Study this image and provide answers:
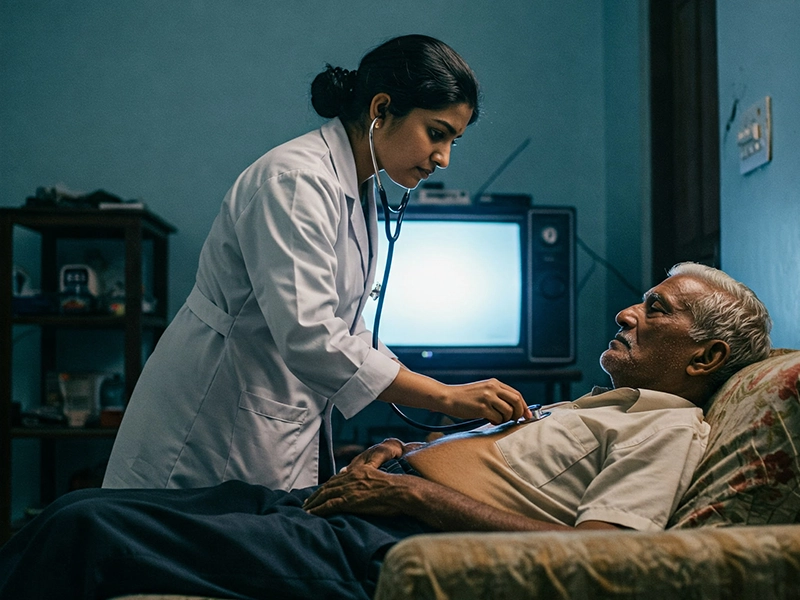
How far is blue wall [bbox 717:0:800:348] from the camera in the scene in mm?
1396

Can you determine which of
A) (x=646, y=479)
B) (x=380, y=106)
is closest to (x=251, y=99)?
(x=380, y=106)

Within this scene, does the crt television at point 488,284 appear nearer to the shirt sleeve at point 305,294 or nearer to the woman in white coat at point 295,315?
the woman in white coat at point 295,315

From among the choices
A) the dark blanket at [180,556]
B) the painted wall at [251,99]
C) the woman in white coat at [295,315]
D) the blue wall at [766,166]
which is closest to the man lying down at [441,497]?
the dark blanket at [180,556]

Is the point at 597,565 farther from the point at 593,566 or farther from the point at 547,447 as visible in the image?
the point at 547,447

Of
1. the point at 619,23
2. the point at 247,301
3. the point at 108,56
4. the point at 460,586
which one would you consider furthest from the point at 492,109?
the point at 460,586

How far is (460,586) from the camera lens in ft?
2.03

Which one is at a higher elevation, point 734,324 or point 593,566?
point 734,324

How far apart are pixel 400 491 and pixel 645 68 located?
7.36 feet

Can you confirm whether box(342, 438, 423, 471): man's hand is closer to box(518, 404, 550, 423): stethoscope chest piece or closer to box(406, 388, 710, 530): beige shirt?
box(406, 388, 710, 530): beige shirt

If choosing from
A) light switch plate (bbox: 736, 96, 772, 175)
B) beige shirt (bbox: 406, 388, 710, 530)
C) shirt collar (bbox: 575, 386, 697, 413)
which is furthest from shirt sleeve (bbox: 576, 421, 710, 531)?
light switch plate (bbox: 736, 96, 772, 175)

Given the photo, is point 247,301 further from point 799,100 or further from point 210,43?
point 210,43

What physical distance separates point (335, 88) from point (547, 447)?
29.3 inches

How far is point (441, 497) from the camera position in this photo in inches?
39.8

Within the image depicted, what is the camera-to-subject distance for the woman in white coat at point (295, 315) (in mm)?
1117
